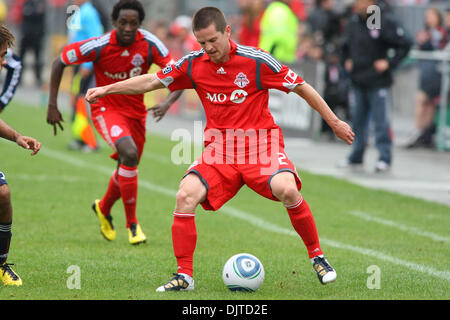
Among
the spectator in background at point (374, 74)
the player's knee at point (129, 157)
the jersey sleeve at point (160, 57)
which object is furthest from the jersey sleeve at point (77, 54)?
the spectator in background at point (374, 74)

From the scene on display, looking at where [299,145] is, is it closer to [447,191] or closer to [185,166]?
[185,166]

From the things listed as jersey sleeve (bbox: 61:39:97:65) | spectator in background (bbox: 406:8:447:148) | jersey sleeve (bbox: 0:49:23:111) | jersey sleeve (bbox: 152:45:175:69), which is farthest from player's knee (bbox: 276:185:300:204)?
spectator in background (bbox: 406:8:447:148)

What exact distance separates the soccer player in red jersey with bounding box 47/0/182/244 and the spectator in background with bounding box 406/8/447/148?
9.07 meters

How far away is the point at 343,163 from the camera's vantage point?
1388 centimetres

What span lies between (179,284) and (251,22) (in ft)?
36.2

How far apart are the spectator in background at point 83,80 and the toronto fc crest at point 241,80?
7.73 meters

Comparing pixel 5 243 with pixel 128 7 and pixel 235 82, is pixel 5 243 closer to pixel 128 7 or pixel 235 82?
pixel 235 82

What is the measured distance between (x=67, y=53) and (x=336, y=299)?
12.0 ft

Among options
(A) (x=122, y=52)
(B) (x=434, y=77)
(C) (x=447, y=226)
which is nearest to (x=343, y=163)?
(B) (x=434, y=77)

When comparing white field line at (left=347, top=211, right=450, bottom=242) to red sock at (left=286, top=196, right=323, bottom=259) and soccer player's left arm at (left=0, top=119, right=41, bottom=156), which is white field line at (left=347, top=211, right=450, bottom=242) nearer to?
red sock at (left=286, top=196, right=323, bottom=259)

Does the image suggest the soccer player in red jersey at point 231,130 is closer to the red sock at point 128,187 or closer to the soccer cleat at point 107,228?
the red sock at point 128,187

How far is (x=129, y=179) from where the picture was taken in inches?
322

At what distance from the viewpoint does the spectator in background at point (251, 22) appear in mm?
16406

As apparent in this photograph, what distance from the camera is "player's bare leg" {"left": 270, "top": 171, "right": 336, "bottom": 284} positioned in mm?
6176
